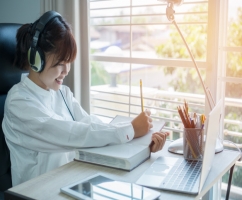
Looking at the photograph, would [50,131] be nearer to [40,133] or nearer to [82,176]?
[40,133]

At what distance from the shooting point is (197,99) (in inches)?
64.3

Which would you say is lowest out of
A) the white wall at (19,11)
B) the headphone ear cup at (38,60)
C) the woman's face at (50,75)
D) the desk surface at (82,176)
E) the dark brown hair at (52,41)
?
the desk surface at (82,176)

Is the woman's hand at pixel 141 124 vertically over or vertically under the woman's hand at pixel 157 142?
over

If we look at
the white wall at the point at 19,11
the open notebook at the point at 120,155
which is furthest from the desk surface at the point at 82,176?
the white wall at the point at 19,11

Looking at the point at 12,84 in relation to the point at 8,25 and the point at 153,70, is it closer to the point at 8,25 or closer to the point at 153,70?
the point at 8,25

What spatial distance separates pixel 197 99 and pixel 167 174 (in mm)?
650

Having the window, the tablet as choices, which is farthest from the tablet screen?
the window

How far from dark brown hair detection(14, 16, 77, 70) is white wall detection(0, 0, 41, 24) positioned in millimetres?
616

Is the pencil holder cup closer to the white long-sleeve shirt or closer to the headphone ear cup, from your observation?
the white long-sleeve shirt

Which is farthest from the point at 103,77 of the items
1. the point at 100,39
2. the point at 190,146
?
the point at 190,146

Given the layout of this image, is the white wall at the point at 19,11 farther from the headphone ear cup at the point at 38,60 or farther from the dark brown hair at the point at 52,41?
the headphone ear cup at the point at 38,60

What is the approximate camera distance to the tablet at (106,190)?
0.90 m

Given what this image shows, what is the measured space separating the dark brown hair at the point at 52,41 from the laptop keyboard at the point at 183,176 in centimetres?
55

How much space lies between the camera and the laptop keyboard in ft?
3.19
